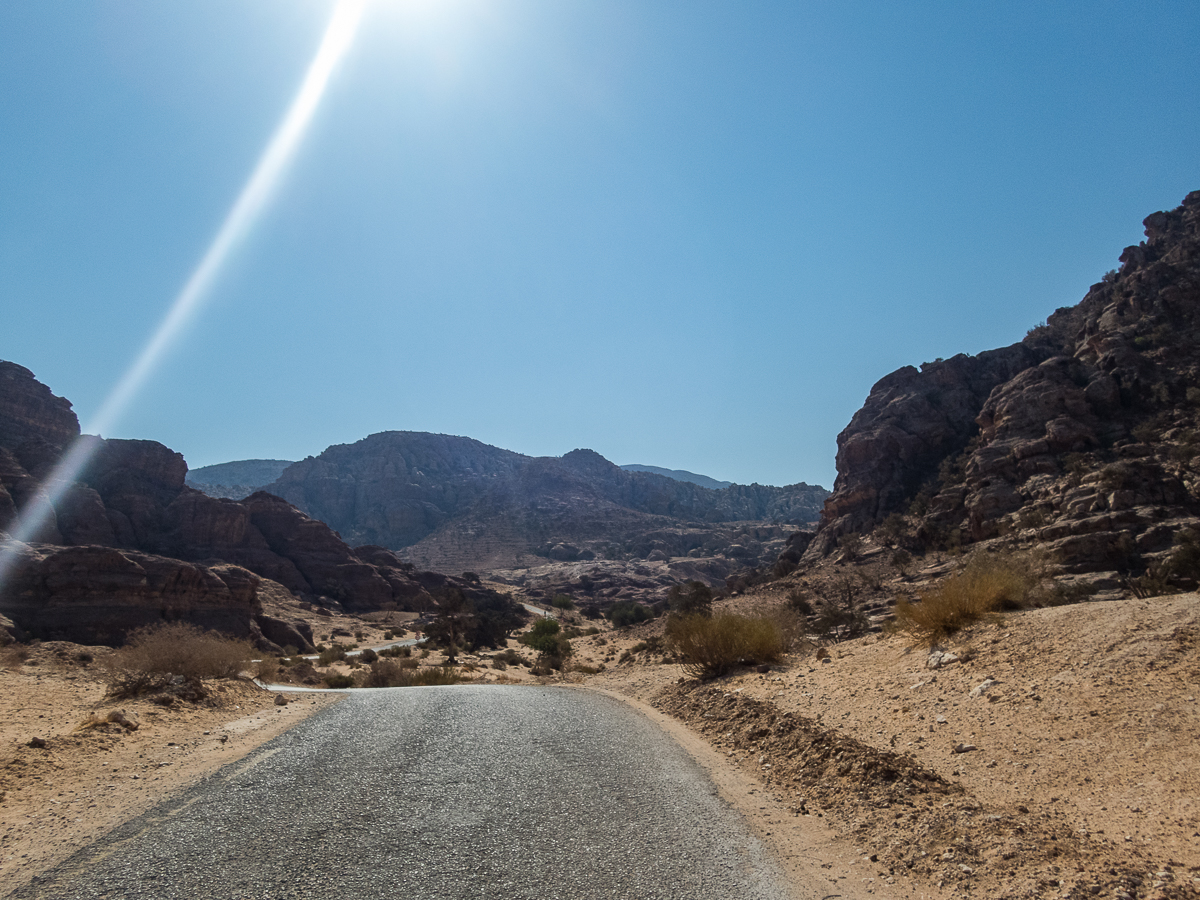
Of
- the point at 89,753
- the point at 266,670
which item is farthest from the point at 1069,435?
the point at 89,753

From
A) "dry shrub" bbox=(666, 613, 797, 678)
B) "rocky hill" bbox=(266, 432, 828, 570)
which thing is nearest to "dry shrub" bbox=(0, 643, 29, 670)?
"dry shrub" bbox=(666, 613, 797, 678)

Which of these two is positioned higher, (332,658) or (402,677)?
(402,677)

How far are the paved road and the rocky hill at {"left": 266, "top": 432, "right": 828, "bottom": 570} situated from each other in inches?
3836

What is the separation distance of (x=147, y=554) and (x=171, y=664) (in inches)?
1257

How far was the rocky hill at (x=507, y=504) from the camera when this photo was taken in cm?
11744

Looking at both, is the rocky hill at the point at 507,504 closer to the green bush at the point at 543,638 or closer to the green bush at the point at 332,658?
the green bush at the point at 543,638

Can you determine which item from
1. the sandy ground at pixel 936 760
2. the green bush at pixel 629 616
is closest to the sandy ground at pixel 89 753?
the sandy ground at pixel 936 760

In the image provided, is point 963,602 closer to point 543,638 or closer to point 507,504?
point 543,638

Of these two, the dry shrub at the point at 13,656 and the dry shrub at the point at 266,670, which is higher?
the dry shrub at the point at 13,656

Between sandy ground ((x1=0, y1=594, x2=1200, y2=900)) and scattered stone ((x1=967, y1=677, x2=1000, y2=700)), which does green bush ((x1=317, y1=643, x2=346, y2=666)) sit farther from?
scattered stone ((x1=967, y1=677, x2=1000, y2=700))

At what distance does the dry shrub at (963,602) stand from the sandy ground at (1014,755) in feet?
2.01

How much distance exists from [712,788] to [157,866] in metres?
5.74

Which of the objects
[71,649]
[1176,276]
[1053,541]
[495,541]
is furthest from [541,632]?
[495,541]

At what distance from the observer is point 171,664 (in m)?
15.3
